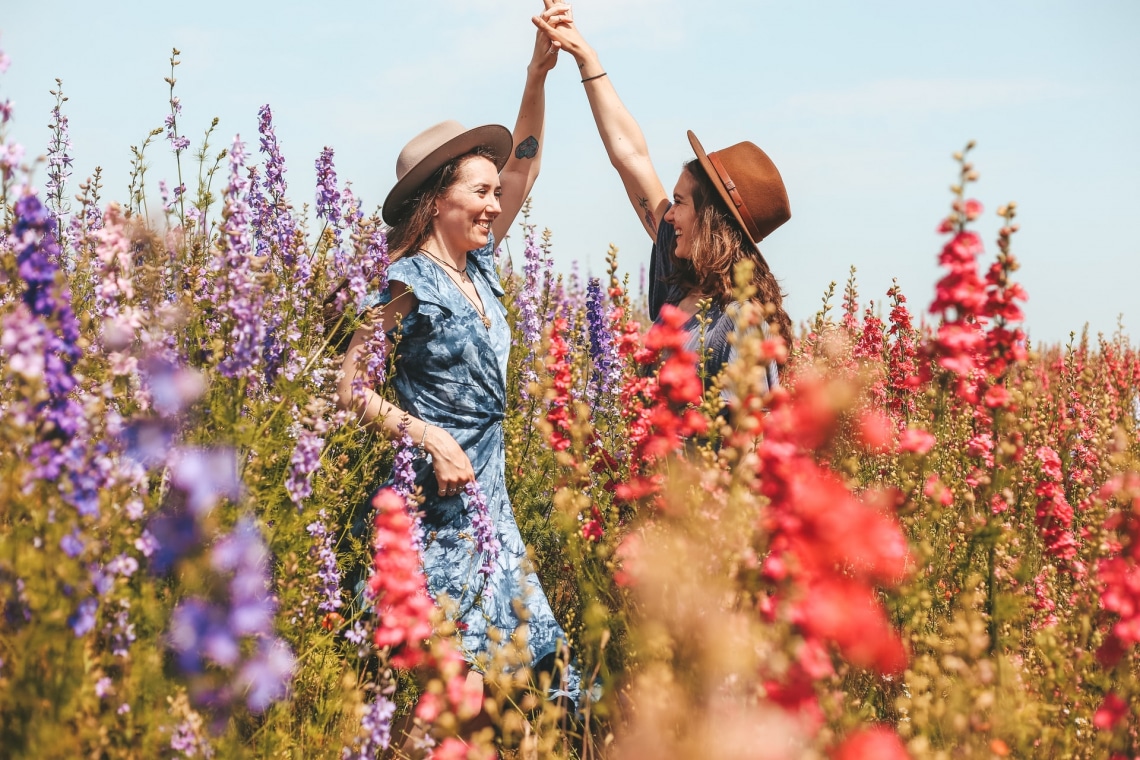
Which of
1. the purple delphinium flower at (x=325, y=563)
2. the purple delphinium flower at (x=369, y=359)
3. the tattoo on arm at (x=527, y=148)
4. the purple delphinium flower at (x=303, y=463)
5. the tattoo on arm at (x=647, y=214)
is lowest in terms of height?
the purple delphinium flower at (x=325, y=563)

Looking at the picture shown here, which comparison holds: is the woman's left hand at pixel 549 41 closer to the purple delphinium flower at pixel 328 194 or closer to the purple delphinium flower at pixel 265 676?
the purple delphinium flower at pixel 328 194

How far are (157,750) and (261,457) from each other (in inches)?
29.0

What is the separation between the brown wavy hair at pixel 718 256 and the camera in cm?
328

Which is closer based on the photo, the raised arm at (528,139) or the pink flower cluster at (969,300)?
the pink flower cluster at (969,300)

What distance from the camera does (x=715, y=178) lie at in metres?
3.32

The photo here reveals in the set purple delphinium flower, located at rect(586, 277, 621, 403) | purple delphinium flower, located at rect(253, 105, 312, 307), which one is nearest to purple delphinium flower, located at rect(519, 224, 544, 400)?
purple delphinium flower, located at rect(586, 277, 621, 403)

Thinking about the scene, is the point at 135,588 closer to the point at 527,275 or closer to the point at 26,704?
the point at 26,704

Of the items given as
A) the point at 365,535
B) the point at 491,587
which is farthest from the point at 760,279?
the point at 365,535

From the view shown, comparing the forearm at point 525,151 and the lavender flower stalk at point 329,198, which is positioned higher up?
the forearm at point 525,151

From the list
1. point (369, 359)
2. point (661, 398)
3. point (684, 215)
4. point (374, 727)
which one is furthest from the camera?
point (684, 215)

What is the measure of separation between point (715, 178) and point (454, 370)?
3.94 feet

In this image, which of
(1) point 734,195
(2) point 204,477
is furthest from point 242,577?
(1) point 734,195

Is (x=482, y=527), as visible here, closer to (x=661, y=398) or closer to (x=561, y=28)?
(x=661, y=398)

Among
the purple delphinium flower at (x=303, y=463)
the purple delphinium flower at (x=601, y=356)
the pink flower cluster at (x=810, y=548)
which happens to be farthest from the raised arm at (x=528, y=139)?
the pink flower cluster at (x=810, y=548)
